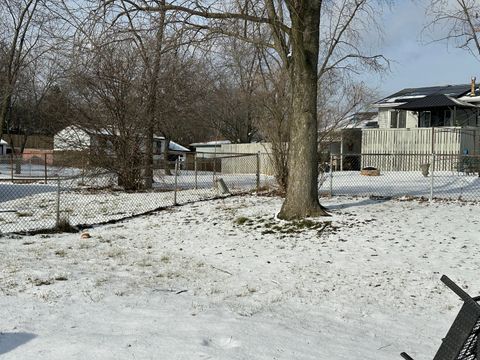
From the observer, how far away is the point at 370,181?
63.2 feet

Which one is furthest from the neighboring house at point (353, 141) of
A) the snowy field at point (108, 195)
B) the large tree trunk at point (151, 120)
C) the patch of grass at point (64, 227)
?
the patch of grass at point (64, 227)

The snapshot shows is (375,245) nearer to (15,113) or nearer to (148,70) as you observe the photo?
(148,70)

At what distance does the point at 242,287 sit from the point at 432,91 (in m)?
32.9

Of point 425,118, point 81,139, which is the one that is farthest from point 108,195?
point 425,118

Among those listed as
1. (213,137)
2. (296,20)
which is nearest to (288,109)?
(296,20)

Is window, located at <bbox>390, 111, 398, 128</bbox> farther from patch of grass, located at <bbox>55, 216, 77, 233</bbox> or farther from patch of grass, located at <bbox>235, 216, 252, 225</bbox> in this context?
patch of grass, located at <bbox>55, 216, 77, 233</bbox>

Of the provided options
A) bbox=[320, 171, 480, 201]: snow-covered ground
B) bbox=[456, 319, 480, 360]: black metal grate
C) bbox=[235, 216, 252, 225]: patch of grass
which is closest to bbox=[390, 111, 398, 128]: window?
bbox=[320, 171, 480, 201]: snow-covered ground

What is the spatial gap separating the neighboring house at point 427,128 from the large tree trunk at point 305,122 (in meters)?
16.0

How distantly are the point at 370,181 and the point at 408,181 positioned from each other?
1406mm

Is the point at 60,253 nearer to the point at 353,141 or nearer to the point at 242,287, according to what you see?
the point at 242,287

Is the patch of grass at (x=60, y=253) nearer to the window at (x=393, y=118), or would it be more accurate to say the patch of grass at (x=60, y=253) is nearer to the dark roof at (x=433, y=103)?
the dark roof at (x=433, y=103)

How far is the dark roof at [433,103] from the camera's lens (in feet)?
93.7

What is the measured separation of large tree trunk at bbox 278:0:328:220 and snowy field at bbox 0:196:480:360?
499 mm

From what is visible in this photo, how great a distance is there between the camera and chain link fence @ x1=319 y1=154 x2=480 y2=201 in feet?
46.5
